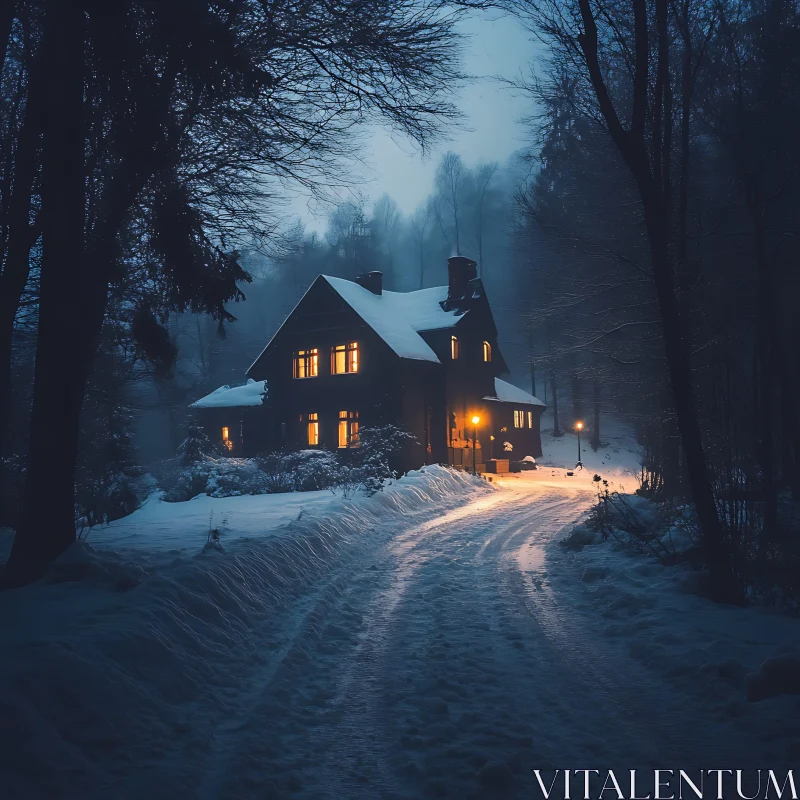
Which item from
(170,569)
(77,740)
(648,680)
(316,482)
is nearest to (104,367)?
(316,482)

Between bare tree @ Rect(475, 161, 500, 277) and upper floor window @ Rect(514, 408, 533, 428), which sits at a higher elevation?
bare tree @ Rect(475, 161, 500, 277)

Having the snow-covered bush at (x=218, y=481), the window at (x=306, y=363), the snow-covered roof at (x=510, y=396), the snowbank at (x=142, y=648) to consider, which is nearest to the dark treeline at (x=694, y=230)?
the snowbank at (x=142, y=648)

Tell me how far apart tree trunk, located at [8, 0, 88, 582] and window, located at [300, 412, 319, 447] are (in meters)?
23.2

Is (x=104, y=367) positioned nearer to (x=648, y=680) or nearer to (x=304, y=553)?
(x=304, y=553)

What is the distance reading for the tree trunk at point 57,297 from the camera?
6395mm

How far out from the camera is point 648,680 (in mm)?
4551

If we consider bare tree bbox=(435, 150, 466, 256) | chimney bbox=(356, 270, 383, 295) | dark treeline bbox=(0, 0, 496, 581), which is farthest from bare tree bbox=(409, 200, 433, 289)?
dark treeline bbox=(0, 0, 496, 581)

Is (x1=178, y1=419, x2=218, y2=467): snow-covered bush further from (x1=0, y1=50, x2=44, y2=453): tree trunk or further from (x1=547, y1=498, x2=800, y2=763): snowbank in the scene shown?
(x1=547, y1=498, x2=800, y2=763): snowbank

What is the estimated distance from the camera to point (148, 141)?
679 cm

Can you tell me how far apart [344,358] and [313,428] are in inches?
158

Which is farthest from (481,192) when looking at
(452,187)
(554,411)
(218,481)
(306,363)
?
(218,481)

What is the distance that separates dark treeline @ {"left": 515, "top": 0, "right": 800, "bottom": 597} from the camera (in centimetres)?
716

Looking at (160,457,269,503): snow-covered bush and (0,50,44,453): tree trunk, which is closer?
(0,50,44,453): tree trunk

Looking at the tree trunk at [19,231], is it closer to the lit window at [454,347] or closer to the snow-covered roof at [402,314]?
the snow-covered roof at [402,314]
